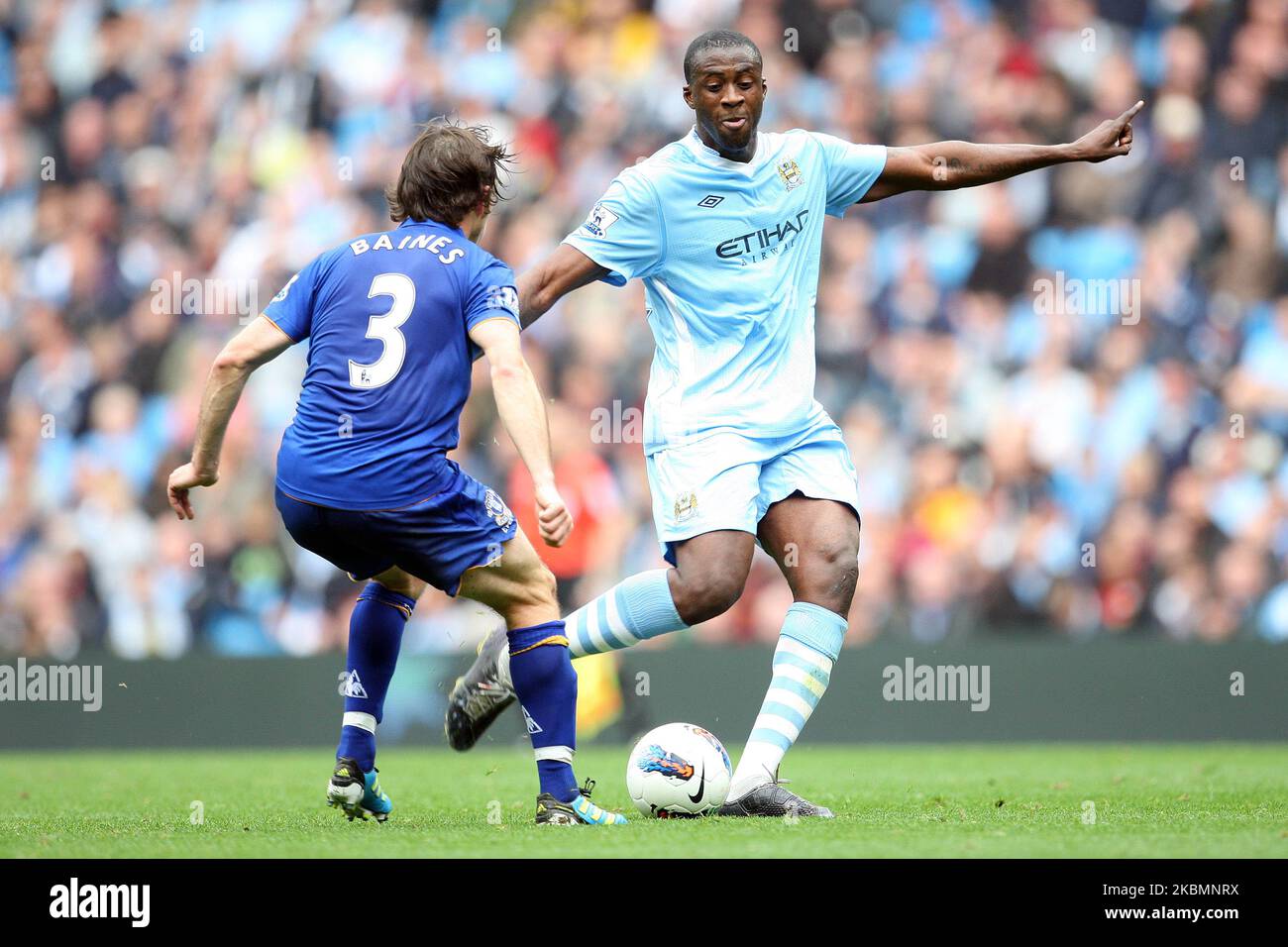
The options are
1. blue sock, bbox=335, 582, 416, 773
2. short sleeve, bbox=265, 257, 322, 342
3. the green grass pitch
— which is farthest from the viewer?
blue sock, bbox=335, 582, 416, 773

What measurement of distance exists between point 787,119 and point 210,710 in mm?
5897

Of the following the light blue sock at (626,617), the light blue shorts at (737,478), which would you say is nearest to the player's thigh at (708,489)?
the light blue shorts at (737,478)

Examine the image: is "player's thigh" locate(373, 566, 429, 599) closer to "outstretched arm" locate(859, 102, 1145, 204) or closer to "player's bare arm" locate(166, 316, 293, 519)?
"player's bare arm" locate(166, 316, 293, 519)

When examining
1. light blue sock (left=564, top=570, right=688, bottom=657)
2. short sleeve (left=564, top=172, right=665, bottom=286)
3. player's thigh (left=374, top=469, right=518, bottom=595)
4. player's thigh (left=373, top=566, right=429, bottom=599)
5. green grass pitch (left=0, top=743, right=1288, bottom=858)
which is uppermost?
short sleeve (left=564, top=172, right=665, bottom=286)

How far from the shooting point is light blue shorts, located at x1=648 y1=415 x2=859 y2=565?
6012 millimetres

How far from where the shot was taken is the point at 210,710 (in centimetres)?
1052

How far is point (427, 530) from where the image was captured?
5.26m

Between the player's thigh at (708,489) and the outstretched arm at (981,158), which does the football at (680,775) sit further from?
the outstretched arm at (981,158)

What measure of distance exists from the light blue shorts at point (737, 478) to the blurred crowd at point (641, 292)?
468cm

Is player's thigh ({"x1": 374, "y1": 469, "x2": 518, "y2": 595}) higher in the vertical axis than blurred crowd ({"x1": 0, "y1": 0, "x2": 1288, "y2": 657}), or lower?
lower

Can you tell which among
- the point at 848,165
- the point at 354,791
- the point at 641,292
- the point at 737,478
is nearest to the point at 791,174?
the point at 848,165

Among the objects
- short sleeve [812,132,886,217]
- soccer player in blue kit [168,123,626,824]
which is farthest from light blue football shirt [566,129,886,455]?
soccer player in blue kit [168,123,626,824]

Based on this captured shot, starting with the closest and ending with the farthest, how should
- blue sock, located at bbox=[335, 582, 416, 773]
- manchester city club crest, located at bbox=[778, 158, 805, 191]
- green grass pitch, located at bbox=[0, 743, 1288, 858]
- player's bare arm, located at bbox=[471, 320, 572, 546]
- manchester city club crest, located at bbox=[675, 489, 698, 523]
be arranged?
green grass pitch, located at bbox=[0, 743, 1288, 858]
player's bare arm, located at bbox=[471, 320, 572, 546]
blue sock, located at bbox=[335, 582, 416, 773]
manchester city club crest, located at bbox=[675, 489, 698, 523]
manchester city club crest, located at bbox=[778, 158, 805, 191]

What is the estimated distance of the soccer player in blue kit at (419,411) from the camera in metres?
5.25
